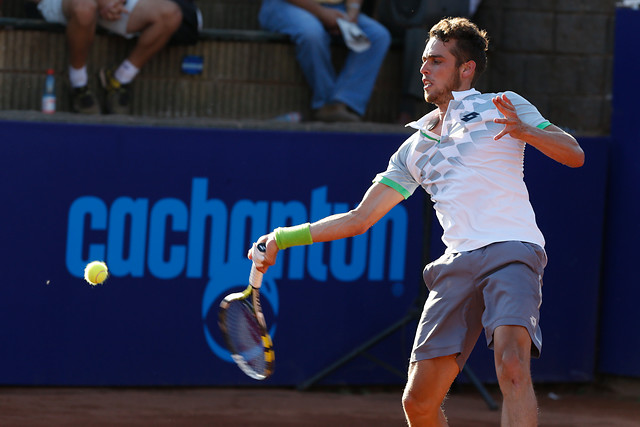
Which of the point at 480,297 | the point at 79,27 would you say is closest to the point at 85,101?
the point at 79,27

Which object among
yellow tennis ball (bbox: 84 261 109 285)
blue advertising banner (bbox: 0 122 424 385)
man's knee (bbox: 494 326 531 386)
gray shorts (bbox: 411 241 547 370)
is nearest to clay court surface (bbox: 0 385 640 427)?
blue advertising banner (bbox: 0 122 424 385)

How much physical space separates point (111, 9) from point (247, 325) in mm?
3285

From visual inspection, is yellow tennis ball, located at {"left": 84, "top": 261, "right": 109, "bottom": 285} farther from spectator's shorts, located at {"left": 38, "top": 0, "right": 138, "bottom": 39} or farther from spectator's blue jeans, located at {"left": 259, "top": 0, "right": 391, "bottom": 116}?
spectator's blue jeans, located at {"left": 259, "top": 0, "right": 391, "bottom": 116}

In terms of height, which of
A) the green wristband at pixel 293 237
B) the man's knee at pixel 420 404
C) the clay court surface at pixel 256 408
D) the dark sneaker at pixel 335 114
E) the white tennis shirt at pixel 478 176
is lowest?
the clay court surface at pixel 256 408

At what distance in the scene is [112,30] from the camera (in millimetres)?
6809

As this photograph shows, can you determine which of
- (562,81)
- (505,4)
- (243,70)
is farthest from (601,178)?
(243,70)

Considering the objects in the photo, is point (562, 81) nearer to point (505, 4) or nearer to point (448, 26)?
point (505, 4)

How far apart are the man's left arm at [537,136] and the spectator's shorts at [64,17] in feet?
12.3

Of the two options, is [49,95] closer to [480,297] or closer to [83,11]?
[83,11]

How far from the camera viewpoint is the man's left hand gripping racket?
159 inches

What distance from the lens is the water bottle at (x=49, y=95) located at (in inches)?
260

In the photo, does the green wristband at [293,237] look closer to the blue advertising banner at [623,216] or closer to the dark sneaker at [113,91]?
the dark sneaker at [113,91]

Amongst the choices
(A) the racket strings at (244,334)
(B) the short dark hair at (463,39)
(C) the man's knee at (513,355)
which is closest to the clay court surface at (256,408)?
(A) the racket strings at (244,334)

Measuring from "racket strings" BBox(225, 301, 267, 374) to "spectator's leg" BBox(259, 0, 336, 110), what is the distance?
10.5ft
